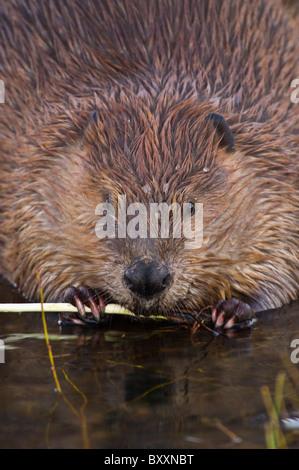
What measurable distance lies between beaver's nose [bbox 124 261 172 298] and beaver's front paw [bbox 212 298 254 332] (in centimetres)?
35

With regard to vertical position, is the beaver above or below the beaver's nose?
above

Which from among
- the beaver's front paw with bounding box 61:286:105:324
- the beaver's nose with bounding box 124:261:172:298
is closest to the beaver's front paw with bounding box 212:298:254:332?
the beaver's nose with bounding box 124:261:172:298

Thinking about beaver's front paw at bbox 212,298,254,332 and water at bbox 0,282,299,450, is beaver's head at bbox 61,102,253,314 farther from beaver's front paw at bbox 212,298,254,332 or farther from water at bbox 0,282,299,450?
water at bbox 0,282,299,450

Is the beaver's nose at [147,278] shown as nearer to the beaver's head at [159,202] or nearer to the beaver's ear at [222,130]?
the beaver's head at [159,202]

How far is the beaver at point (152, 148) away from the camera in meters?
3.02

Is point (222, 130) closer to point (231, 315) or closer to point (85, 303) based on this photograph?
point (231, 315)

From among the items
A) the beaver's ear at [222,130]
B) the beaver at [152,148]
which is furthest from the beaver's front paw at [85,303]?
the beaver's ear at [222,130]

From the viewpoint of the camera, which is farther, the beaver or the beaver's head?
the beaver

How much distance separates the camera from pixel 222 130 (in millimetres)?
3150

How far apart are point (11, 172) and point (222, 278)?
127 cm

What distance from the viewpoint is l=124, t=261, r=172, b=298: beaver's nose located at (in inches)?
108

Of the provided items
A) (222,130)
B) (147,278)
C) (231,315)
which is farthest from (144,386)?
(222,130)

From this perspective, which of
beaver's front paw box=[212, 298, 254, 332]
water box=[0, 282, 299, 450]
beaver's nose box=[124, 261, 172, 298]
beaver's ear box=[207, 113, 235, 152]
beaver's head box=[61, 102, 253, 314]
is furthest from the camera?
beaver's ear box=[207, 113, 235, 152]

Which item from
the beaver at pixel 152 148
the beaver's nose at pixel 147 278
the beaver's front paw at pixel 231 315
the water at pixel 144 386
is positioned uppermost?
the beaver at pixel 152 148
